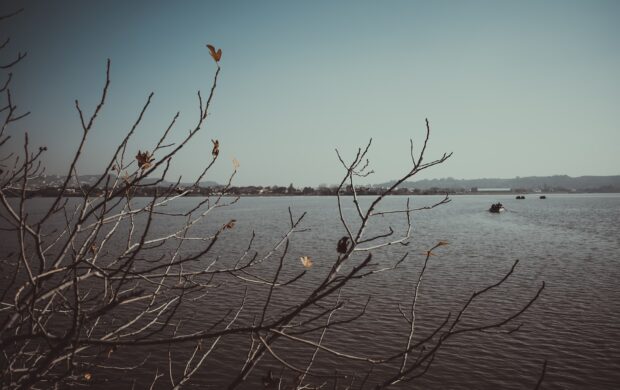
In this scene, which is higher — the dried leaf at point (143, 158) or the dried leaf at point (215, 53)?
the dried leaf at point (215, 53)

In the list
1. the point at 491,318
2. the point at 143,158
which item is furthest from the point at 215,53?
the point at 491,318

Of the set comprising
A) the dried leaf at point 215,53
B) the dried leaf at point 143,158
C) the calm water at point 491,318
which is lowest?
the calm water at point 491,318

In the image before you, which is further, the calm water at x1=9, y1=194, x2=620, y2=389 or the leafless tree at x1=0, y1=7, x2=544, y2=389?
the calm water at x1=9, y1=194, x2=620, y2=389

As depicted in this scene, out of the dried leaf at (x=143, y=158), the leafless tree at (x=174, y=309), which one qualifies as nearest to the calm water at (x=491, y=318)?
the leafless tree at (x=174, y=309)

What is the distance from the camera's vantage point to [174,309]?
2.35m

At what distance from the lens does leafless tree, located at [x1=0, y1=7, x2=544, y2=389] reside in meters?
1.66

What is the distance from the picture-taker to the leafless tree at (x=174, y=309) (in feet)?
5.44

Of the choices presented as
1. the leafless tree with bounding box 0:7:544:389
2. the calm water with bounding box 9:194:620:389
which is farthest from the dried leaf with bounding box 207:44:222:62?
the calm water with bounding box 9:194:620:389

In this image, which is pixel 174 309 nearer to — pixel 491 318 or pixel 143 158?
pixel 143 158

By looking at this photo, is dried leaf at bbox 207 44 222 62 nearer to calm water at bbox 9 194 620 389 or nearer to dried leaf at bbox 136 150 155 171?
dried leaf at bbox 136 150 155 171

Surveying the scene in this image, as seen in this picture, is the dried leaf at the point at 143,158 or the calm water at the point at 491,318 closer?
the dried leaf at the point at 143,158

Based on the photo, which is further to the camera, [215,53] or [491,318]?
[491,318]

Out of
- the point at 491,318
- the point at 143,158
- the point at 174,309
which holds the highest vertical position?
the point at 143,158

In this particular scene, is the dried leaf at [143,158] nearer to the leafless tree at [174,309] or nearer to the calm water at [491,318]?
the leafless tree at [174,309]
